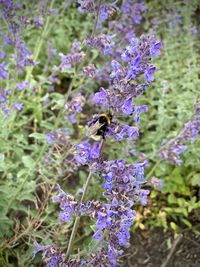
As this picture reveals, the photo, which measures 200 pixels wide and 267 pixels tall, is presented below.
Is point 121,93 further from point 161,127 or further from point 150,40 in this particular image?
point 161,127

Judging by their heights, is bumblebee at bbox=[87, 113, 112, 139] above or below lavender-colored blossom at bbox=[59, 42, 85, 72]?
below

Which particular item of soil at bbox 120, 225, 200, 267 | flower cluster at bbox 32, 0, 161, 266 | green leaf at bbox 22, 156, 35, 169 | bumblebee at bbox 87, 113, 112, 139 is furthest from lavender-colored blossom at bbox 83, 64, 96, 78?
soil at bbox 120, 225, 200, 267

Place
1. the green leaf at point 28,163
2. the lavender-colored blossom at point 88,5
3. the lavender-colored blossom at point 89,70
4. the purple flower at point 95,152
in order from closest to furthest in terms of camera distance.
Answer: the purple flower at point 95,152 < the lavender-colored blossom at point 88,5 < the lavender-colored blossom at point 89,70 < the green leaf at point 28,163

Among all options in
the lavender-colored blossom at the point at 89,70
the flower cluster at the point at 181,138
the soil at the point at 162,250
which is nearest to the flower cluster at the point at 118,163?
the lavender-colored blossom at the point at 89,70

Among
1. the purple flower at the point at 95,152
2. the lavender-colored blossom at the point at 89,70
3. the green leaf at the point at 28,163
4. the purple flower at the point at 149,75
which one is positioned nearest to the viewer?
the purple flower at the point at 149,75

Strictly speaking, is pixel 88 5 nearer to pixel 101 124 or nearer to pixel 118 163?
pixel 101 124

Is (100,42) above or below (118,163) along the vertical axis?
above

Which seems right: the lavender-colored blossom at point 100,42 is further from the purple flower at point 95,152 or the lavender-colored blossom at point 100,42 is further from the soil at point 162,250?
the soil at point 162,250

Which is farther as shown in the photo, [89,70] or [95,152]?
[89,70]

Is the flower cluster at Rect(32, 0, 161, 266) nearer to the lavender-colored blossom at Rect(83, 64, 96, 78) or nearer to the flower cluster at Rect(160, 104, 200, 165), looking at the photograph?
the lavender-colored blossom at Rect(83, 64, 96, 78)

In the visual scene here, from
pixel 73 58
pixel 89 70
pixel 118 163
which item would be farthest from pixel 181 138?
pixel 118 163
